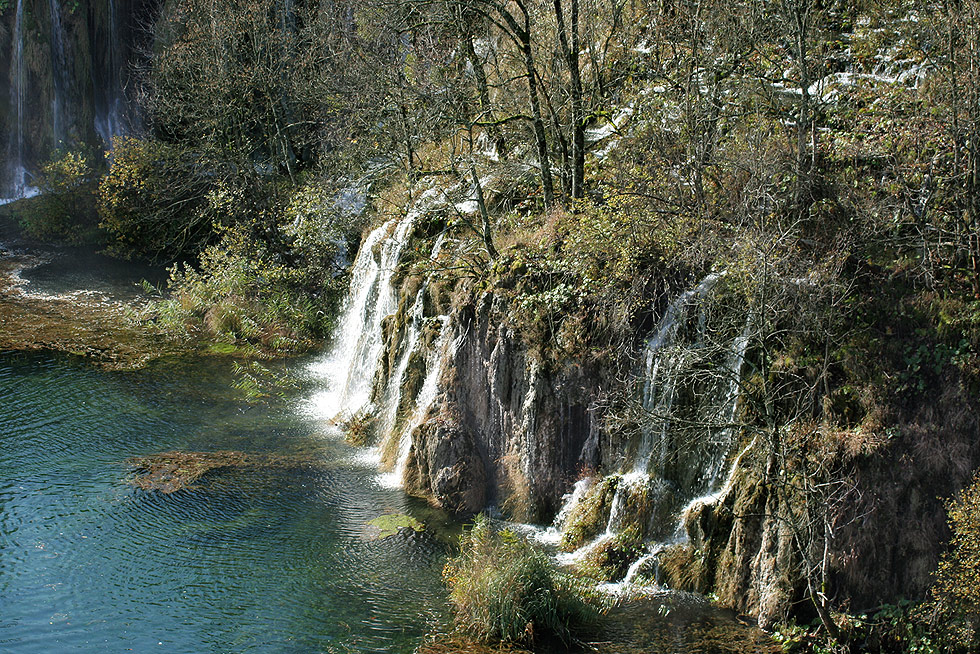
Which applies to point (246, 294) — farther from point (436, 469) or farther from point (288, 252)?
point (436, 469)

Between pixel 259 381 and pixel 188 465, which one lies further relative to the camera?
pixel 259 381

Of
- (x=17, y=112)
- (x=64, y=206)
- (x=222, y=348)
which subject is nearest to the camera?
(x=222, y=348)

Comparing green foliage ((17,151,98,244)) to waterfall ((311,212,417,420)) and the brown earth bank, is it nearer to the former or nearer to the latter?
the brown earth bank

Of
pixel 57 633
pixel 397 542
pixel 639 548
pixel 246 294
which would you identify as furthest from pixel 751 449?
pixel 246 294

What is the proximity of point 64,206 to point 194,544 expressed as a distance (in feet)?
62.8

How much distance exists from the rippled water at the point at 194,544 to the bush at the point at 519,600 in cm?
53

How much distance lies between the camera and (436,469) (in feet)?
37.9

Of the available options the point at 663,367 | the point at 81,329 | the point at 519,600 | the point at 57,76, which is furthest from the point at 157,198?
the point at 519,600

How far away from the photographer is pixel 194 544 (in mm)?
10250

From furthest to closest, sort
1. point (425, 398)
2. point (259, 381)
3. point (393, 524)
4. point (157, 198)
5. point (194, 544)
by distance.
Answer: point (157, 198) < point (259, 381) < point (425, 398) < point (393, 524) < point (194, 544)

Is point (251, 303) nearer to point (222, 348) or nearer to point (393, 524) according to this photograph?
point (222, 348)

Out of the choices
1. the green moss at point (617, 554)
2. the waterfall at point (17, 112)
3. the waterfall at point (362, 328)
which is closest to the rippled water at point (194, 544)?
the waterfall at point (362, 328)

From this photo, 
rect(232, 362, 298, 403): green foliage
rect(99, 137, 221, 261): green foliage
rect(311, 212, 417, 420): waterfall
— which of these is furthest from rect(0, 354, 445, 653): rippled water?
rect(99, 137, 221, 261): green foliage

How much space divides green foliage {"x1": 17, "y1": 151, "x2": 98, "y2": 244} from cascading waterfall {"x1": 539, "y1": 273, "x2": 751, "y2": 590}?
840 inches
